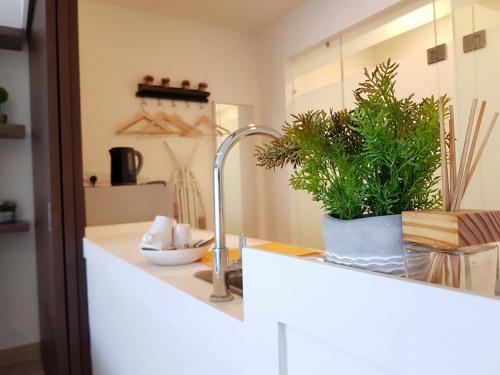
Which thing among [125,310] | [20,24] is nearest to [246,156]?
[20,24]

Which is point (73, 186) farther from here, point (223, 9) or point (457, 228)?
point (223, 9)

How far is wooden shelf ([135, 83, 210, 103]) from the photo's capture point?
9.69 feet

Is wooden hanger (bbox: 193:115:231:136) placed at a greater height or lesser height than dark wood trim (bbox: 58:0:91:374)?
greater

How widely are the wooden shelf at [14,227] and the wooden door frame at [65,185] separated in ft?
2.13

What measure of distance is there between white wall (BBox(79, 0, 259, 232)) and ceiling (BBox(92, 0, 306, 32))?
A: 0.07 m

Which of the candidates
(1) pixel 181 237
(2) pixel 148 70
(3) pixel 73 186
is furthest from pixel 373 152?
(2) pixel 148 70

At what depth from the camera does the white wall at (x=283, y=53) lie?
9.31 feet

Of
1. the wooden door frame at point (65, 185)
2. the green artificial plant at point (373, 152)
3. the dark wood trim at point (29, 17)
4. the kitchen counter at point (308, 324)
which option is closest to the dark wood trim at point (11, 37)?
the dark wood trim at point (29, 17)

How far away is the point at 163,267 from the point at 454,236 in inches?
35.4

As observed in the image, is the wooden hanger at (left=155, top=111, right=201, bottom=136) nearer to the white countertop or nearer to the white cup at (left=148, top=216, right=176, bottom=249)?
the white countertop

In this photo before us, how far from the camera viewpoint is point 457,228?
0.37 m

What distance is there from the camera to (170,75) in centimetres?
312

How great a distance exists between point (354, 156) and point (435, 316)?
211 millimetres

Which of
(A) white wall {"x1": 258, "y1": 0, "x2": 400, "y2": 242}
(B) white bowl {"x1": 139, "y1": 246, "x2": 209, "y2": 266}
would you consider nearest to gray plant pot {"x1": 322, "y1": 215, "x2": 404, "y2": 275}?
(B) white bowl {"x1": 139, "y1": 246, "x2": 209, "y2": 266}
